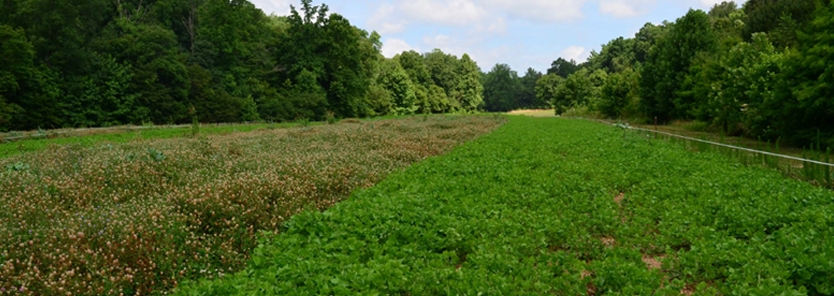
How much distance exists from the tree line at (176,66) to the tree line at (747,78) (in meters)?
36.2

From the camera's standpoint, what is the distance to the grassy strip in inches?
198

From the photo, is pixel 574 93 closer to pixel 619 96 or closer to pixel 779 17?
pixel 619 96

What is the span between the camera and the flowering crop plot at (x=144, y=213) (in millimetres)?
5336

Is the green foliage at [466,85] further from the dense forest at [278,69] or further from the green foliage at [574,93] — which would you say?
the dense forest at [278,69]

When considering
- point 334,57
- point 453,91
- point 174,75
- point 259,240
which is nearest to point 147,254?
point 259,240

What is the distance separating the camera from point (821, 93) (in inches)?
719

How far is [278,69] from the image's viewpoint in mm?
69625

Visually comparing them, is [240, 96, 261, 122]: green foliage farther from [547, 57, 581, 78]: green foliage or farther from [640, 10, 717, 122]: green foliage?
[547, 57, 581, 78]: green foliage

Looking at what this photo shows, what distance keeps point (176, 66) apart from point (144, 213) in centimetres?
4674

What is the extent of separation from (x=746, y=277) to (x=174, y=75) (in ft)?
171

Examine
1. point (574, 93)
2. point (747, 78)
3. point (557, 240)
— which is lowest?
point (557, 240)

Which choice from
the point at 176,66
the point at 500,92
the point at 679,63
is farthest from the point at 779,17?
the point at 500,92

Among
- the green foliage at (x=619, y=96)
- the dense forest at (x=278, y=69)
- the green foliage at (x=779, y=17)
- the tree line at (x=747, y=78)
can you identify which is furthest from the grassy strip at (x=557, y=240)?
the green foliage at (x=619, y=96)

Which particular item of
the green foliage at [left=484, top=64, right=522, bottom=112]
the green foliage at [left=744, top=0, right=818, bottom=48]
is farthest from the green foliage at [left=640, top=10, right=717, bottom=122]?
the green foliage at [left=484, top=64, right=522, bottom=112]
